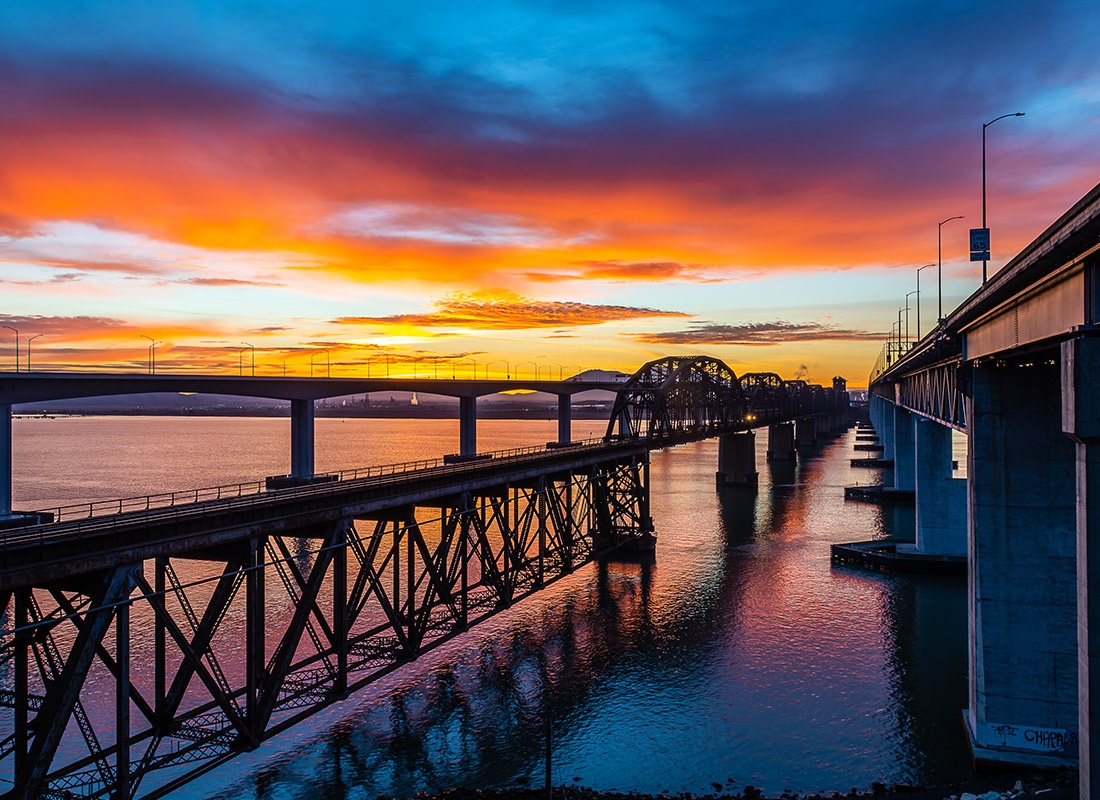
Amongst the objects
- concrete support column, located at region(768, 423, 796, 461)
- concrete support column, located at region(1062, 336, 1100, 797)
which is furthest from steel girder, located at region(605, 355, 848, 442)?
concrete support column, located at region(1062, 336, 1100, 797)

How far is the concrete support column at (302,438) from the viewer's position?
83.9 meters

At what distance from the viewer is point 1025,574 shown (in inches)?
1121

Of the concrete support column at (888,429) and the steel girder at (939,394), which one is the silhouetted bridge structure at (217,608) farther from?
the concrete support column at (888,429)

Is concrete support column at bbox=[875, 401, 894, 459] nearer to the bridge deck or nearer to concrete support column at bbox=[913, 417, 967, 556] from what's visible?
concrete support column at bbox=[913, 417, 967, 556]

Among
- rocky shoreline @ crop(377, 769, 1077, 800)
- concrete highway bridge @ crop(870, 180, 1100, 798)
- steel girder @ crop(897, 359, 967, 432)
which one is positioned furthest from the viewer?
steel girder @ crop(897, 359, 967, 432)

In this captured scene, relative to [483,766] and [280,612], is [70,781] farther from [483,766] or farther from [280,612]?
[280,612]

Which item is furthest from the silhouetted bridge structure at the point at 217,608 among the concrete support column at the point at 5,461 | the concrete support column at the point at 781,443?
the concrete support column at the point at 781,443

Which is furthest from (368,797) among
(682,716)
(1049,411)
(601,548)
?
(601,548)

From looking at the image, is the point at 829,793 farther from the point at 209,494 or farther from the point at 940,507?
the point at 209,494

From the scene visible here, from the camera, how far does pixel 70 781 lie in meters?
29.3

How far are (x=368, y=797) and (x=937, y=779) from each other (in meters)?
20.8

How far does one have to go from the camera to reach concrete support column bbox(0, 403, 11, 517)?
5275 cm

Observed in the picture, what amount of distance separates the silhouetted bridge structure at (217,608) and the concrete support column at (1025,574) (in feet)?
73.7

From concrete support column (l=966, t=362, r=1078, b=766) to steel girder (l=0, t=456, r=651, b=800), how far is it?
22.4 metres
